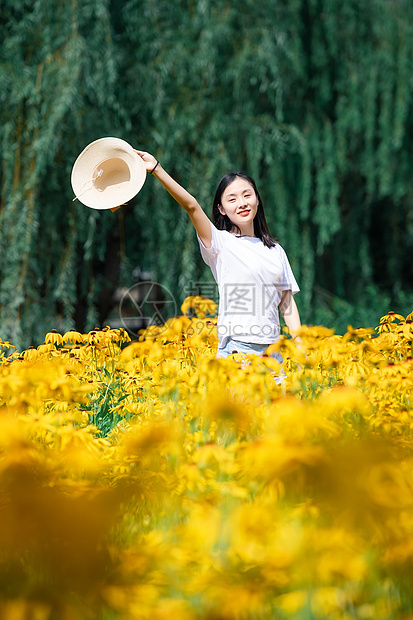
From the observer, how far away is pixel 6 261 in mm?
3854

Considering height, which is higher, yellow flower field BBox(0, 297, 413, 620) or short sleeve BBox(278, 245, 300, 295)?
short sleeve BBox(278, 245, 300, 295)

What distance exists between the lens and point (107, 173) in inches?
84.0

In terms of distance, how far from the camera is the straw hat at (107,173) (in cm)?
201

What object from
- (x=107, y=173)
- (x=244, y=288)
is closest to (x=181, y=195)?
(x=107, y=173)

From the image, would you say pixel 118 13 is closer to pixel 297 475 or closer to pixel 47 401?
pixel 47 401

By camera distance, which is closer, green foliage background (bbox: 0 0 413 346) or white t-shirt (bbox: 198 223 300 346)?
white t-shirt (bbox: 198 223 300 346)

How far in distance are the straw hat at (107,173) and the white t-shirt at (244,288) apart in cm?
35

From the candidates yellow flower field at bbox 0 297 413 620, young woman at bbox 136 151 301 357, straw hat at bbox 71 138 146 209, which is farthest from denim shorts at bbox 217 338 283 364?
yellow flower field at bbox 0 297 413 620

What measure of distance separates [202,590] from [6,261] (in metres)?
3.36

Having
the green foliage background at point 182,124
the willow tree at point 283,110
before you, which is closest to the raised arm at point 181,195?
the green foliage background at point 182,124

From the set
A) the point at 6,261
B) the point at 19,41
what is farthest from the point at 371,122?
the point at 6,261

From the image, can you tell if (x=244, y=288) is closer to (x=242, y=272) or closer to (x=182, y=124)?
(x=242, y=272)

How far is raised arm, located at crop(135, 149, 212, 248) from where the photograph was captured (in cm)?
202

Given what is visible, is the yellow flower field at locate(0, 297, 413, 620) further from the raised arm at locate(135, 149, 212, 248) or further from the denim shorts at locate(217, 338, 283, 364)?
the raised arm at locate(135, 149, 212, 248)
